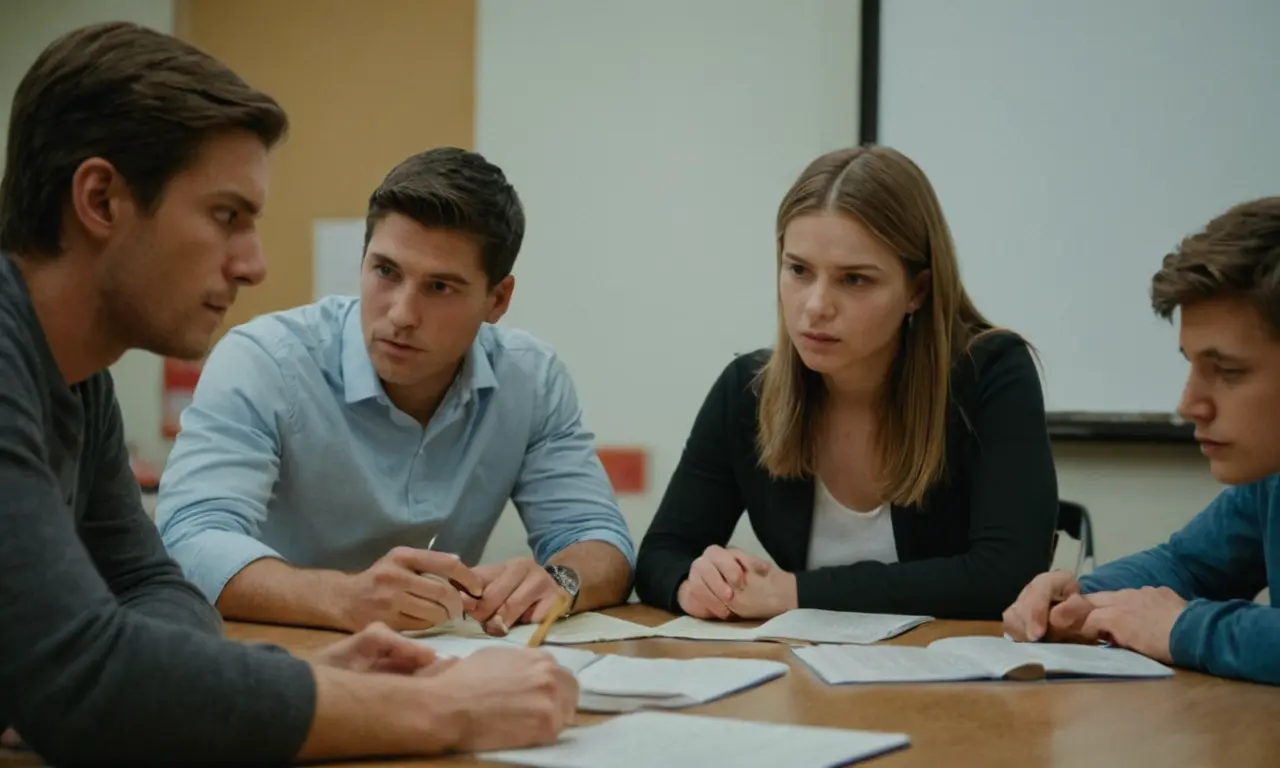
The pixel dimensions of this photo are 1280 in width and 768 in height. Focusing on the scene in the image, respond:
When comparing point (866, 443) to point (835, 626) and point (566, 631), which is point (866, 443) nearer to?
point (835, 626)

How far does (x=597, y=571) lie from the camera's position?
1957 millimetres

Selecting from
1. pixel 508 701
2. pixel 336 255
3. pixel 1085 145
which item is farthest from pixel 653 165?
pixel 508 701

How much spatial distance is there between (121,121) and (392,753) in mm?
578

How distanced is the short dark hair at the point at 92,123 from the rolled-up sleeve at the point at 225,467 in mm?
724

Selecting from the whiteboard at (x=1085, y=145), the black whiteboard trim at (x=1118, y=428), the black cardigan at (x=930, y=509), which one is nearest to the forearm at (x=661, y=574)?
the black cardigan at (x=930, y=509)

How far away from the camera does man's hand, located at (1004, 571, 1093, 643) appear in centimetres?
163

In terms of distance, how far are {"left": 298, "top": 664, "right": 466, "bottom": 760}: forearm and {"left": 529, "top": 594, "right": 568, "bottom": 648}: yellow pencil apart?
0.49m

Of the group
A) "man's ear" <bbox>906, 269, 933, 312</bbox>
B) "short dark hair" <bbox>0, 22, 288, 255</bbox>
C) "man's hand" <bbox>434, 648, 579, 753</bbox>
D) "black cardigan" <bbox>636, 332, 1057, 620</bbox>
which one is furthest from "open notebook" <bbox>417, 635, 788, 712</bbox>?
"man's ear" <bbox>906, 269, 933, 312</bbox>

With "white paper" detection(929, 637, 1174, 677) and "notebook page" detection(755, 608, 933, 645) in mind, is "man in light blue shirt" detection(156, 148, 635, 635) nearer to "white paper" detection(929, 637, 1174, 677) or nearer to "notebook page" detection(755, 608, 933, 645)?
"notebook page" detection(755, 608, 933, 645)

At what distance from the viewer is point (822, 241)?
6.38ft

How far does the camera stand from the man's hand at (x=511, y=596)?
5.38 ft

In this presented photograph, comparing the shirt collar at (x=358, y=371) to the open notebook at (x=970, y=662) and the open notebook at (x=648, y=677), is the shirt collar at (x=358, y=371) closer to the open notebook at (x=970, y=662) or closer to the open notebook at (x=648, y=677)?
the open notebook at (x=648, y=677)

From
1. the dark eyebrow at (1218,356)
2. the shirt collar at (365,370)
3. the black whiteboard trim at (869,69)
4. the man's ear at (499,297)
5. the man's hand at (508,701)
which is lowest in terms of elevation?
the man's hand at (508,701)

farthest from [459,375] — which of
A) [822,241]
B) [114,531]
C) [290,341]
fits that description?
[114,531]
